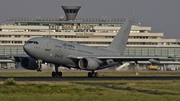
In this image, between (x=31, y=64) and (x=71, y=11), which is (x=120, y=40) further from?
(x=71, y=11)

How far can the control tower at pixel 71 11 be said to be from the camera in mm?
172875

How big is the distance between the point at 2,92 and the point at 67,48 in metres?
29.9

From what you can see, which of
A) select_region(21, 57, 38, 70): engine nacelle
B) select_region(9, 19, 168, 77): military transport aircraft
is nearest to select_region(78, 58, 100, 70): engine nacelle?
select_region(9, 19, 168, 77): military transport aircraft

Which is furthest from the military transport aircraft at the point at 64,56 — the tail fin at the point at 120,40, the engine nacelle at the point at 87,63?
the tail fin at the point at 120,40

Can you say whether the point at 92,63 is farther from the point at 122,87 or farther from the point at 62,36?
the point at 62,36

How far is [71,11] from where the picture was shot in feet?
575

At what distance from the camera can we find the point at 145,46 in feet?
545

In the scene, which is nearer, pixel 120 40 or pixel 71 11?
Answer: pixel 120 40

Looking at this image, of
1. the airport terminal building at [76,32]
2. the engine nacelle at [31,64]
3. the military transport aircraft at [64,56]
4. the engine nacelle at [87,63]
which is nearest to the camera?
the military transport aircraft at [64,56]

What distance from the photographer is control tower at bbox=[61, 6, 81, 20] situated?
172875 millimetres

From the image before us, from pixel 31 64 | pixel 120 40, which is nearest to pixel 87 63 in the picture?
pixel 31 64

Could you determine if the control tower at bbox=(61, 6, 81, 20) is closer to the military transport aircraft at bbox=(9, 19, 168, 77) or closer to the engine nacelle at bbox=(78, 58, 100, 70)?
the military transport aircraft at bbox=(9, 19, 168, 77)

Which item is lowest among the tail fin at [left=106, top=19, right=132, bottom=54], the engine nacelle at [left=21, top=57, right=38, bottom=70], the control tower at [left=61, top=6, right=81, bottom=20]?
the engine nacelle at [left=21, top=57, right=38, bottom=70]

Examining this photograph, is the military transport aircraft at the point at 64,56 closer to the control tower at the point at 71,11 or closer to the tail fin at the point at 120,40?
the tail fin at the point at 120,40
